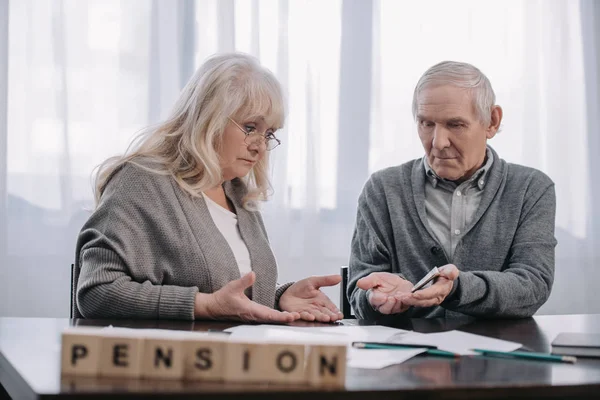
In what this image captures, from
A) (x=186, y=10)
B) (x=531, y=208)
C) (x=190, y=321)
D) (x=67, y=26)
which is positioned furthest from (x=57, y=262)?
(x=531, y=208)

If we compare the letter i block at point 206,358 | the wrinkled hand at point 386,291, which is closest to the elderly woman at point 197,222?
the wrinkled hand at point 386,291

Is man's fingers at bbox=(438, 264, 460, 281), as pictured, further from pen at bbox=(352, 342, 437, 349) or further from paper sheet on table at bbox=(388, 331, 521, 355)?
pen at bbox=(352, 342, 437, 349)

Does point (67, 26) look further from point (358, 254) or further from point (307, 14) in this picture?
point (358, 254)

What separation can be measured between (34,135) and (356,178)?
1317mm

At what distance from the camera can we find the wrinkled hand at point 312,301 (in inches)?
67.1

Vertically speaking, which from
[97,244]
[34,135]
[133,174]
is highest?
[34,135]

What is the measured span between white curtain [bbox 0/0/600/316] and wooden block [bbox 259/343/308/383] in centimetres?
216

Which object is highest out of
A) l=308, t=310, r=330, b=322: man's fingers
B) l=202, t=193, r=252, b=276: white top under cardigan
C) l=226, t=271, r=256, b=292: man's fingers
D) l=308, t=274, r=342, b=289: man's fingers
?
l=202, t=193, r=252, b=276: white top under cardigan

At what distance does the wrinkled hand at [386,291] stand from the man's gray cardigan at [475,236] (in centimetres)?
9

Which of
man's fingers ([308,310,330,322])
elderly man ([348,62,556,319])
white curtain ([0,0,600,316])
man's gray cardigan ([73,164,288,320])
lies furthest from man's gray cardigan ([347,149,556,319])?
white curtain ([0,0,600,316])

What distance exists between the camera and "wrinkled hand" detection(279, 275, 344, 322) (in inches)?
67.1

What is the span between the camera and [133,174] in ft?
5.85

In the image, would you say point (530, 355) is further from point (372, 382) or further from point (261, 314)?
point (261, 314)

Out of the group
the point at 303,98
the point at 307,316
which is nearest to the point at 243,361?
the point at 307,316
